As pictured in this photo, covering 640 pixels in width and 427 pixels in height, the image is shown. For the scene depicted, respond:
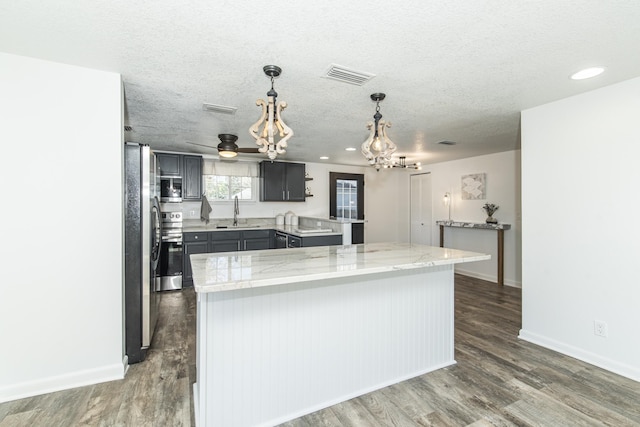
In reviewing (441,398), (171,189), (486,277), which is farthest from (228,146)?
(486,277)

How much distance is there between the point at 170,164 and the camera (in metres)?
5.15

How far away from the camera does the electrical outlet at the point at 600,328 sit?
8.29 ft

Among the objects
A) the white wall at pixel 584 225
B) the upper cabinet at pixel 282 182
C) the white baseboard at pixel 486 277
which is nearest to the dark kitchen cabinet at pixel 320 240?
the upper cabinet at pixel 282 182

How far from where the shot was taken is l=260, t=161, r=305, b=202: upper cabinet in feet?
19.2

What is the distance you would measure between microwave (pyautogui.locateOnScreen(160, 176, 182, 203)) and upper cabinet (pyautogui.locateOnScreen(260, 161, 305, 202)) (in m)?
1.44

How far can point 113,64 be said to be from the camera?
7.06 feet

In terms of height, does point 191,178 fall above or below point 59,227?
above

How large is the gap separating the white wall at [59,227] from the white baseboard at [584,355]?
3.62 metres

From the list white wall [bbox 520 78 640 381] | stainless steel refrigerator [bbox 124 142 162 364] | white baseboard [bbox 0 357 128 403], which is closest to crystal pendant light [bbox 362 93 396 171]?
white wall [bbox 520 78 640 381]

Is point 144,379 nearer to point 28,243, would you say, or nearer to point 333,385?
point 28,243

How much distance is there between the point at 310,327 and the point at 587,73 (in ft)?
8.77

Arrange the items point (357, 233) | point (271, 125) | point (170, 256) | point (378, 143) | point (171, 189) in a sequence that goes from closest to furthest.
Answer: point (271, 125), point (378, 143), point (170, 256), point (171, 189), point (357, 233)

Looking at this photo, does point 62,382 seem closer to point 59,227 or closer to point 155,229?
point 59,227

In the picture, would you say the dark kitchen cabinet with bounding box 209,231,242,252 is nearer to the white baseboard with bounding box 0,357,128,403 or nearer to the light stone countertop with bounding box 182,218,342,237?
the light stone countertop with bounding box 182,218,342,237
